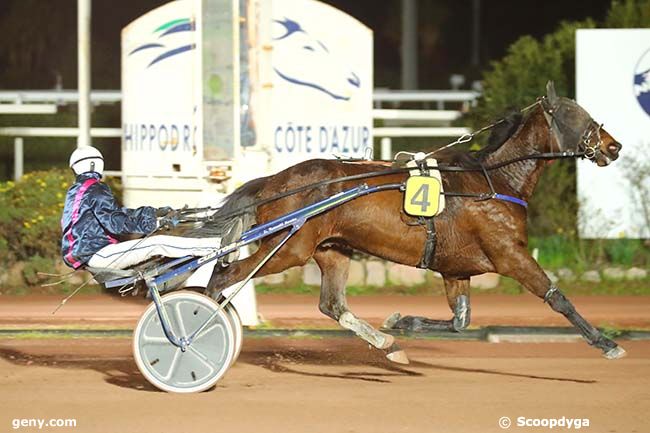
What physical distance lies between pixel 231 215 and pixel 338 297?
1.06m

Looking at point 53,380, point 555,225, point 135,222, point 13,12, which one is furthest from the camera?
point 13,12

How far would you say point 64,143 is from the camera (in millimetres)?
18422

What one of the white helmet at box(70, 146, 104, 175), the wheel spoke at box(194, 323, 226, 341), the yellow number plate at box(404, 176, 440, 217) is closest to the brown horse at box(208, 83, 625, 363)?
the yellow number plate at box(404, 176, 440, 217)

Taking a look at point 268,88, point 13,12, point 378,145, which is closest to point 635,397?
point 268,88

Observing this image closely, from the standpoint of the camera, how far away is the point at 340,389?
9148mm

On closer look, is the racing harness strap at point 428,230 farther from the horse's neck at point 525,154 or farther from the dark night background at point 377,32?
the dark night background at point 377,32

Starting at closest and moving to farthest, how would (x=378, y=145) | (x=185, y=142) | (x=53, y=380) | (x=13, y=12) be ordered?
(x=53, y=380)
(x=185, y=142)
(x=378, y=145)
(x=13, y=12)

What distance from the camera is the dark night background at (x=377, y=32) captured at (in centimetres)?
3125

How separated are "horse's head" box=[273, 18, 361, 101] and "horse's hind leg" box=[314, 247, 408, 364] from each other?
4.80m

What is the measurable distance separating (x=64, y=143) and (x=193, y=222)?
31.2ft

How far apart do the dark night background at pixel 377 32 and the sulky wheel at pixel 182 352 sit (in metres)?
19.7

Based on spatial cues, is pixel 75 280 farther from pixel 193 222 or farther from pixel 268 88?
pixel 193 222

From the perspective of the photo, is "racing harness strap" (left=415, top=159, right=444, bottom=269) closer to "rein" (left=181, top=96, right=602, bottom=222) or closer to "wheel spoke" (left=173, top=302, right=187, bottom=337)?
"rein" (left=181, top=96, right=602, bottom=222)

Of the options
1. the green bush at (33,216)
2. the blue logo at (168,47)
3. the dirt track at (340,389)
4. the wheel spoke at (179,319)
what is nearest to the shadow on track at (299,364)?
the dirt track at (340,389)
